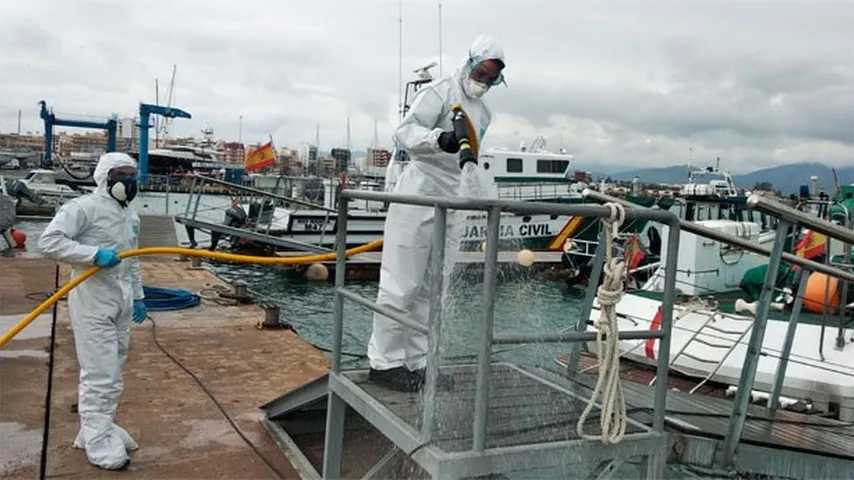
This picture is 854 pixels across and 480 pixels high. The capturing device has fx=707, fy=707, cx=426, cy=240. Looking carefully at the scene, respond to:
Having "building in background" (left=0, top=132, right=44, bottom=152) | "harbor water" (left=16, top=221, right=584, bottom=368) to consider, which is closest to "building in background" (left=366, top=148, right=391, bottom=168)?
"harbor water" (left=16, top=221, right=584, bottom=368)

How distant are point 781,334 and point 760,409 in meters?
3.78

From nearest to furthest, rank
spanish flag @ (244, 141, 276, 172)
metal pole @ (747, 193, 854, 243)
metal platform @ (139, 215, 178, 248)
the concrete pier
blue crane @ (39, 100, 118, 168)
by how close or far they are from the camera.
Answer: metal pole @ (747, 193, 854, 243)
the concrete pier
metal platform @ (139, 215, 178, 248)
spanish flag @ (244, 141, 276, 172)
blue crane @ (39, 100, 118, 168)

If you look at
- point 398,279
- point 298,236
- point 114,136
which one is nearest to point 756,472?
point 398,279

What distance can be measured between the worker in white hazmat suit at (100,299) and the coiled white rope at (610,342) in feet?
7.63

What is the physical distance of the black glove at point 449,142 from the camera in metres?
3.11

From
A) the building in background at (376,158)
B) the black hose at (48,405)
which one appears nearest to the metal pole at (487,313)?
the black hose at (48,405)

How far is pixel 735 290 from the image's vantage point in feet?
35.2

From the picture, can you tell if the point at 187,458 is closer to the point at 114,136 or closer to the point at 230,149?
the point at 114,136

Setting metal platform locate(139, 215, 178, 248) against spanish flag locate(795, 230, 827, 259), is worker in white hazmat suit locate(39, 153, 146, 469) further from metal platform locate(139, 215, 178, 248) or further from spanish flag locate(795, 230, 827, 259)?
metal platform locate(139, 215, 178, 248)

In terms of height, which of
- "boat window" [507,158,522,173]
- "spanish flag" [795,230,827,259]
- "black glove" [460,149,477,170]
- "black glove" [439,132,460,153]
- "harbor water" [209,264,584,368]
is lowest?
"harbor water" [209,264,584,368]

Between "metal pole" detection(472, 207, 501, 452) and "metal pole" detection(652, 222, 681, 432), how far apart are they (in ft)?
2.56

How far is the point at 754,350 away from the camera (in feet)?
10.1

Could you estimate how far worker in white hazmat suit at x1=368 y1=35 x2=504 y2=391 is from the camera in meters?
3.37

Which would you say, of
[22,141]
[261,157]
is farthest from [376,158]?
[22,141]
